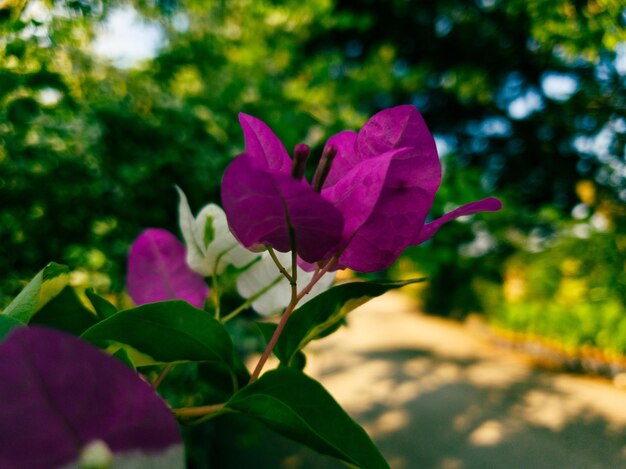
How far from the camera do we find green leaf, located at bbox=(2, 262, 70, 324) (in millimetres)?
273

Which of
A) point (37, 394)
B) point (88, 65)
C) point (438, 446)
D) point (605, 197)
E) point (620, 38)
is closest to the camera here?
point (37, 394)

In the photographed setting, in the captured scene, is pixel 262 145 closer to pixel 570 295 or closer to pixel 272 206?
pixel 272 206

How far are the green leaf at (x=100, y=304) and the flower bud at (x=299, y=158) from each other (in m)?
0.17

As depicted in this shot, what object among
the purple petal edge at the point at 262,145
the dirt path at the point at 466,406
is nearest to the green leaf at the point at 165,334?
the purple petal edge at the point at 262,145

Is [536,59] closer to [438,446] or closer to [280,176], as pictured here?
[438,446]

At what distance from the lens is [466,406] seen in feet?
14.2

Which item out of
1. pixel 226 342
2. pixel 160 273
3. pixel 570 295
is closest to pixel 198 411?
pixel 226 342

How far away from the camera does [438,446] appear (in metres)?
3.40

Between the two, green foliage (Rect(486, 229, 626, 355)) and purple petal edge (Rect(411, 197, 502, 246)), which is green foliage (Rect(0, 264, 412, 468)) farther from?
green foliage (Rect(486, 229, 626, 355))

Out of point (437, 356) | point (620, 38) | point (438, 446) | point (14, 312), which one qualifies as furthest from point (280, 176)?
point (437, 356)

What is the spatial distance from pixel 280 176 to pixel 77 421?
5.4 inches

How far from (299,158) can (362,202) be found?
0.05 metres

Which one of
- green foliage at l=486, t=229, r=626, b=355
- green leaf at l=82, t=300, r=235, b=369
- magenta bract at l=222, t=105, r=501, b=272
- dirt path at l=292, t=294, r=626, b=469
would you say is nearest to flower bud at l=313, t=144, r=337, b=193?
magenta bract at l=222, t=105, r=501, b=272

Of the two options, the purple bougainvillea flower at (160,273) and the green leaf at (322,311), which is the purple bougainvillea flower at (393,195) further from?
the purple bougainvillea flower at (160,273)
